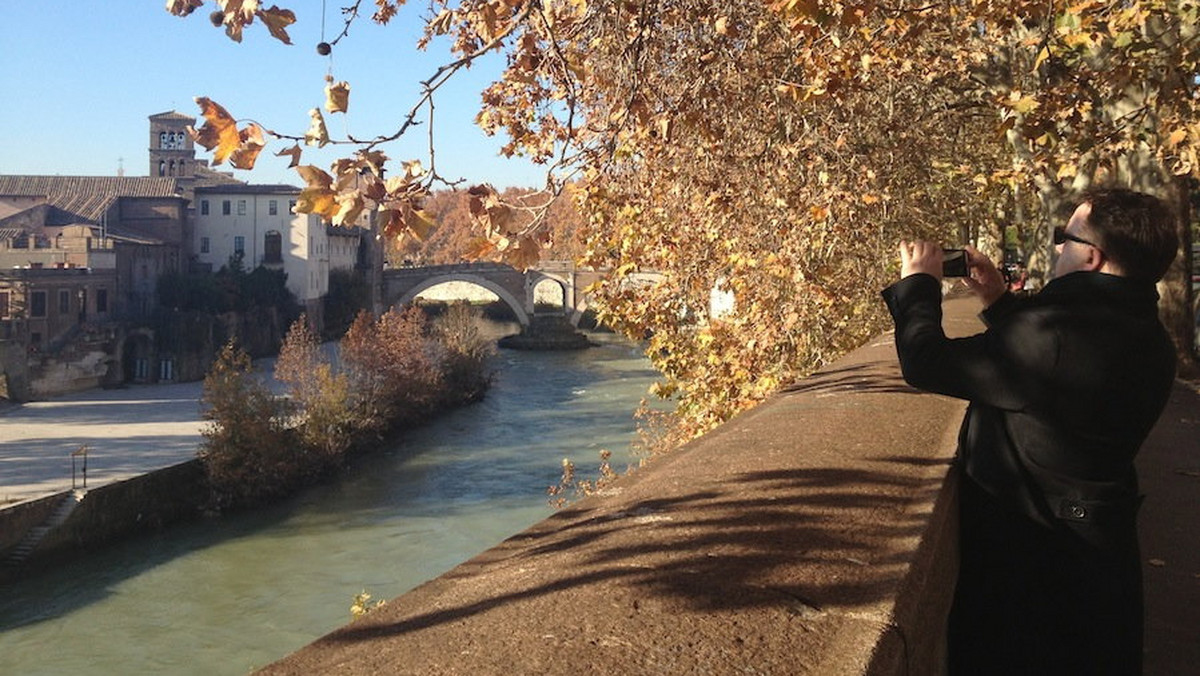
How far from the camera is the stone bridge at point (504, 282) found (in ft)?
189

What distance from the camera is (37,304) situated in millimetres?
38219

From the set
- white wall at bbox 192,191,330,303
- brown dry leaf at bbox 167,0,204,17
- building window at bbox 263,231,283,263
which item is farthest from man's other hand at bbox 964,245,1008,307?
building window at bbox 263,231,283,263

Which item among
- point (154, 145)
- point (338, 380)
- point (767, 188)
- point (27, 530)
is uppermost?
point (154, 145)

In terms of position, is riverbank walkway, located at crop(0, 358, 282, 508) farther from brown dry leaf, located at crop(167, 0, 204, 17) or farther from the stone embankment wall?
brown dry leaf, located at crop(167, 0, 204, 17)

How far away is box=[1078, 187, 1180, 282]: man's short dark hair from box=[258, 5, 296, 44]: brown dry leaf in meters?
2.00

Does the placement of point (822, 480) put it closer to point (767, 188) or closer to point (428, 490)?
point (767, 188)

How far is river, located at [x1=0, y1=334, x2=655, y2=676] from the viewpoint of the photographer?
638 inches

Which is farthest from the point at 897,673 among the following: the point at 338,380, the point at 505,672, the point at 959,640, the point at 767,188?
the point at 338,380

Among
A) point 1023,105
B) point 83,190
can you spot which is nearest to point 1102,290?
point 1023,105

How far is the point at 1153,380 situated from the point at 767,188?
Answer: 19.6ft

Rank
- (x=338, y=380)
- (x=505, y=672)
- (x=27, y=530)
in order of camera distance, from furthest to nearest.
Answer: (x=338, y=380)
(x=27, y=530)
(x=505, y=672)

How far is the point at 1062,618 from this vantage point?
2119mm

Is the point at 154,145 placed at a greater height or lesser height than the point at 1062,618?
greater

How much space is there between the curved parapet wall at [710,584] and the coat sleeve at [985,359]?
0.21m
